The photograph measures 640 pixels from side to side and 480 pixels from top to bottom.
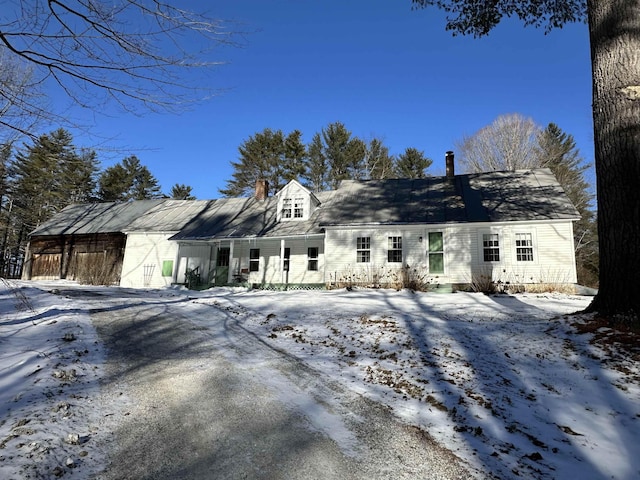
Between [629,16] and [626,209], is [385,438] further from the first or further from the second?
[629,16]

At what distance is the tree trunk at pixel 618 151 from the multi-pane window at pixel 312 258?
45.7ft

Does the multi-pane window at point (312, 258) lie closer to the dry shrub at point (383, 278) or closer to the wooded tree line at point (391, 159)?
the dry shrub at point (383, 278)

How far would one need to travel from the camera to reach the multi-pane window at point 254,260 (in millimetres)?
20656

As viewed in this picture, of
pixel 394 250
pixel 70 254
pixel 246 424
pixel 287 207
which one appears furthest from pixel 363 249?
pixel 70 254

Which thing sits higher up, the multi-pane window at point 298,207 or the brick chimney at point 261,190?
the brick chimney at point 261,190


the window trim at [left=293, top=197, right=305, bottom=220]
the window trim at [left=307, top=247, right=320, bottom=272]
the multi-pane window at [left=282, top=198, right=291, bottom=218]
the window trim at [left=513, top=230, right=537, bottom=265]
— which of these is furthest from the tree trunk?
the multi-pane window at [left=282, top=198, right=291, bottom=218]

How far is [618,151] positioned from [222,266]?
18.6 meters

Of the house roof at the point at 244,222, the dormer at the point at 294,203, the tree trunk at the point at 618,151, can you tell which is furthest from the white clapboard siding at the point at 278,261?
the tree trunk at the point at 618,151

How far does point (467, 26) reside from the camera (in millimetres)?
9820

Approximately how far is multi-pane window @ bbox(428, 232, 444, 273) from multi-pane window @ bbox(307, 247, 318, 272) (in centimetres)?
611

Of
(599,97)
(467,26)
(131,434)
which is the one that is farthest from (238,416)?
(467,26)

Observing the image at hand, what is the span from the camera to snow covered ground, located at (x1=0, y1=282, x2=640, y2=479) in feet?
10.4

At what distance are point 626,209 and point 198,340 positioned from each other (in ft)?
25.1

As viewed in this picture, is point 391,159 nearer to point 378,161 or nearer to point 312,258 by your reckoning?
point 378,161
